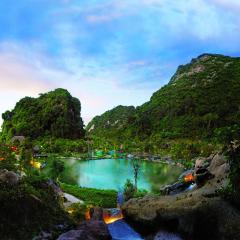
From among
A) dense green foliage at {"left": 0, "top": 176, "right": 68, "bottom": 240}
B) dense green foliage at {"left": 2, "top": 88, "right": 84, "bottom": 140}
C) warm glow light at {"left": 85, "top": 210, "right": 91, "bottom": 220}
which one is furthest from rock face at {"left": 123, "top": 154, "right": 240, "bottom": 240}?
dense green foliage at {"left": 2, "top": 88, "right": 84, "bottom": 140}

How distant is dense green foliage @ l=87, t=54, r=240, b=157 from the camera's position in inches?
4663

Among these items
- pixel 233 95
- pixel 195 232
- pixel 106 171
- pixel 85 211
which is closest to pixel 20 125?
pixel 106 171

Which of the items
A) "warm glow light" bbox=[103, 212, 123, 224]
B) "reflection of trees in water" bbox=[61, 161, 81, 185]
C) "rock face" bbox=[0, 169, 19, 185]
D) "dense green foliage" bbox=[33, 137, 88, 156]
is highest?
"dense green foliage" bbox=[33, 137, 88, 156]

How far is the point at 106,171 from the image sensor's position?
7938cm

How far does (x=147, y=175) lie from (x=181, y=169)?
9154mm

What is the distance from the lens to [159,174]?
72.9 meters

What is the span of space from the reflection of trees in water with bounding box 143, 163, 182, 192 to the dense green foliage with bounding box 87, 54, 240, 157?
8.10 meters

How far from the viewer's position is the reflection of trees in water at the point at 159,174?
2446 inches

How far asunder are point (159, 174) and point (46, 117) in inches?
3020

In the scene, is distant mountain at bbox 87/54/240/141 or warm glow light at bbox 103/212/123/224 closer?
warm glow light at bbox 103/212/123/224

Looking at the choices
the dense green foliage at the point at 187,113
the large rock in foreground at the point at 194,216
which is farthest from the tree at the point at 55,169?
the dense green foliage at the point at 187,113

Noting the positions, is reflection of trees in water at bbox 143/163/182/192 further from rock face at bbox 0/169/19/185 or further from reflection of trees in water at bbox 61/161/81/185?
rock face at bbox 0/169/19/185

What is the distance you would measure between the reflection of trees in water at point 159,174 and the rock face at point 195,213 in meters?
25.4

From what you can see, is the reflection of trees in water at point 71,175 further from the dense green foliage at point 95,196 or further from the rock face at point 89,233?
the rock face at point 89,233
